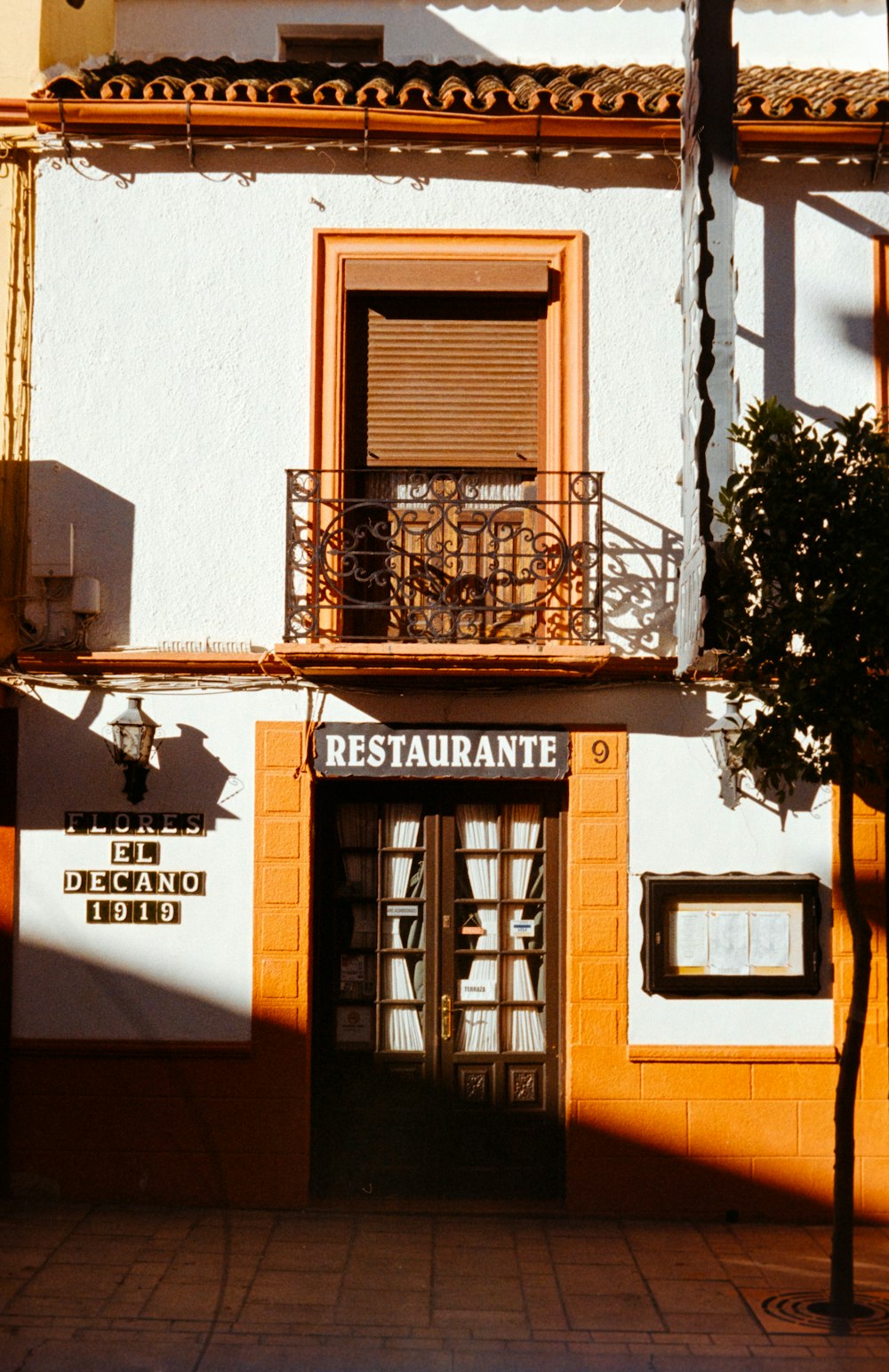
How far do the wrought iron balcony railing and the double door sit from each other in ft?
3.61

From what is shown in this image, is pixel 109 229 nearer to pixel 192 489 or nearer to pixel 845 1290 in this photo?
pixel 192 489

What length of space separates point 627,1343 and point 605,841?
3.14 metres

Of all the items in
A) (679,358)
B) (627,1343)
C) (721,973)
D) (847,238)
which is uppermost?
(847,238)

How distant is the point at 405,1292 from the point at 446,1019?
6.59 feet

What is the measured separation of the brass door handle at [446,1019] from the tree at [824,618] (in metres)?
2.79

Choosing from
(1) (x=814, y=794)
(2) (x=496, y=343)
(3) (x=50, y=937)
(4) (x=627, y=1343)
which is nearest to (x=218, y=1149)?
(3) (x=50, y=937)

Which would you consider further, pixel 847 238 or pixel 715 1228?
pixel 847 238

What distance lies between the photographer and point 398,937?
30.3ft

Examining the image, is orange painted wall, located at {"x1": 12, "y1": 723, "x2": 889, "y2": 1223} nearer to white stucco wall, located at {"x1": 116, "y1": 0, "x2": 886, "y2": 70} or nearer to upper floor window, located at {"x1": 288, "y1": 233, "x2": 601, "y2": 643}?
upper floor window, located at {"x1": 288, "y1": 233, "x2": 601, "y2": 643}

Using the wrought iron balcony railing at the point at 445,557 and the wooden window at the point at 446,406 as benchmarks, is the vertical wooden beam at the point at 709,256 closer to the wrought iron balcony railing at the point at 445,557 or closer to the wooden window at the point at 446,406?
the wrought iron balcony railing at the point at 445,557

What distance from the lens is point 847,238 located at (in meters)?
9.29

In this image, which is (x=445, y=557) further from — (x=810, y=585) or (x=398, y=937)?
(x=810, y=585)

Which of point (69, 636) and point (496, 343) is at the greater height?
point (496, 343)

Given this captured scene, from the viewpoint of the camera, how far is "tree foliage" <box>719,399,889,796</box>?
6867 millimetres
